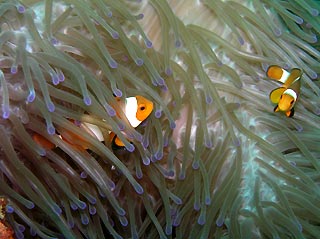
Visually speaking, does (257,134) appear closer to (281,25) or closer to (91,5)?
(281,25)

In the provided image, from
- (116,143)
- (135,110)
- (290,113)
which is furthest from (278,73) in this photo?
(116,143)

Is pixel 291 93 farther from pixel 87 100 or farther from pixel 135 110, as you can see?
pixel 87 100

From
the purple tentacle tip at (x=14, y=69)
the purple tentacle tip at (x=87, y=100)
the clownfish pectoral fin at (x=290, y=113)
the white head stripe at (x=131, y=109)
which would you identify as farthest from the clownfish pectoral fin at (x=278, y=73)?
the purple tentacle tip at (x=14, y=69)

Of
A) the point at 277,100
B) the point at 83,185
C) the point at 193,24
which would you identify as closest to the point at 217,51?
the point at 193,24

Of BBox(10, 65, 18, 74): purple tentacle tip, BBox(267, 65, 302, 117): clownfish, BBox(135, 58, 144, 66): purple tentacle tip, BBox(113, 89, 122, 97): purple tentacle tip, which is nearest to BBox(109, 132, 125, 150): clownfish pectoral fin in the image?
BBox(113, 89, 122, 97): purple tentacle tip

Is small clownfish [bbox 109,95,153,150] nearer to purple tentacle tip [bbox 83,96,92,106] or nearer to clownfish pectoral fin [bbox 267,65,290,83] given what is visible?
purple tentacle tip [bbox 83,96,92,106]

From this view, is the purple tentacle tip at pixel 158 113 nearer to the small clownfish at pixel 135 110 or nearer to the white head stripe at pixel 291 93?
the small clownfish at pixel 135 110
